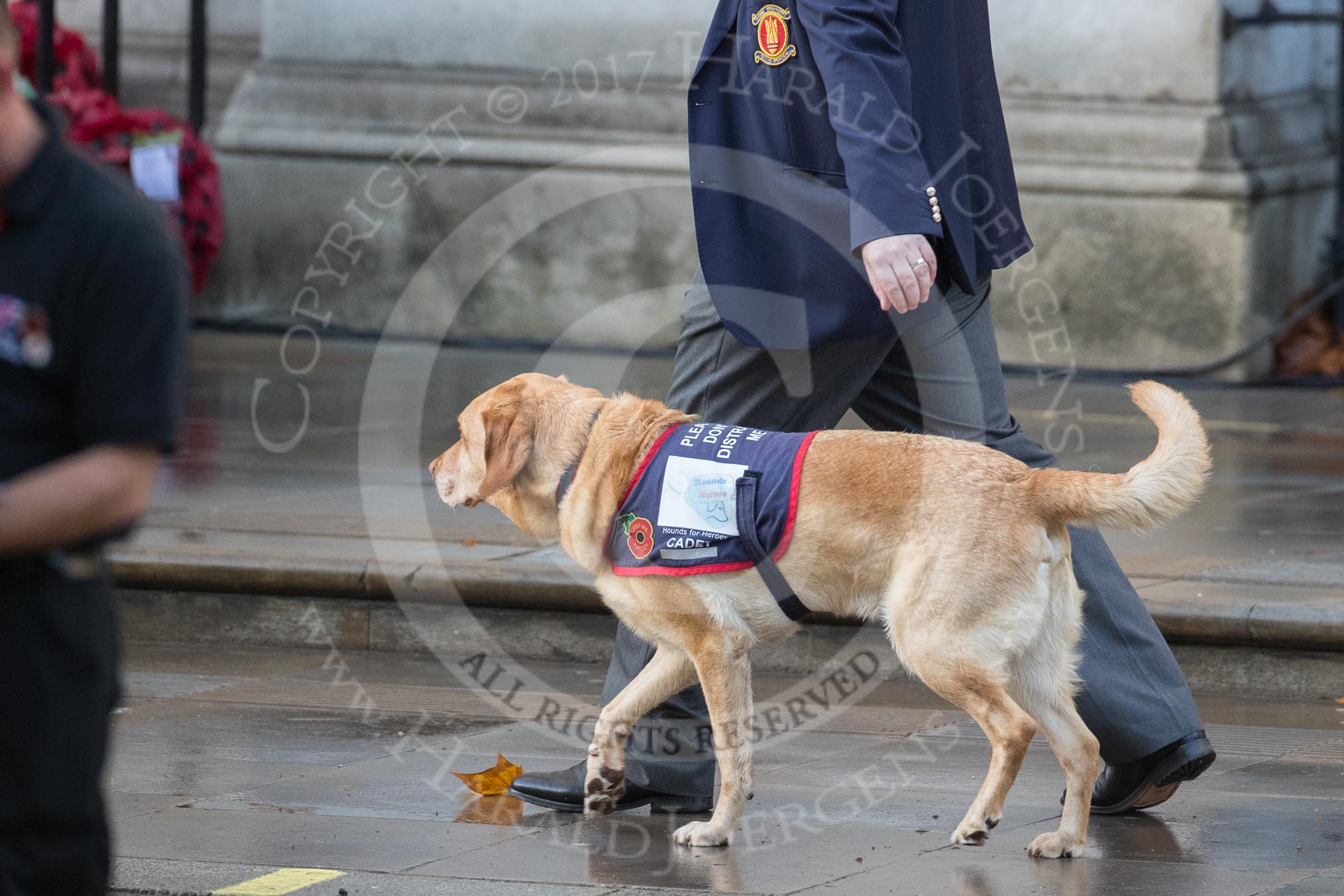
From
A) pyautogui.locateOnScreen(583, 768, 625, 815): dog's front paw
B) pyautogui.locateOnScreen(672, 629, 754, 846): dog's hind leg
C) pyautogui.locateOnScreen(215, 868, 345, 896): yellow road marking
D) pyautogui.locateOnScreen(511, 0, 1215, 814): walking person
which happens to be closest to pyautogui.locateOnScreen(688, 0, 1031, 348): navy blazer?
pyautogui.locateOnScreen(511, 0, 1215, 814): walking person

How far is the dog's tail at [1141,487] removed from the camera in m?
3.80

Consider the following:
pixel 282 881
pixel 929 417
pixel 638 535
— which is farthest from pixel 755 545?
pixel 282 881

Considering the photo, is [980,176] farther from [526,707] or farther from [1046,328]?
[1046,328]

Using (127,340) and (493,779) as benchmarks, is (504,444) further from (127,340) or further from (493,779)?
(127,340)

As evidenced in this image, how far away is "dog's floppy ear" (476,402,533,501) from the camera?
427 centimetres

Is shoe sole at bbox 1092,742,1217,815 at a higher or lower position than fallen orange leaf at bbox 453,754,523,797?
higher

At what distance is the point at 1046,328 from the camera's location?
11.5 m

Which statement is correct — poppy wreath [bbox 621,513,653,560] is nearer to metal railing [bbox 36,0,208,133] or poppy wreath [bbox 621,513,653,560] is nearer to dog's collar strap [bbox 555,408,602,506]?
dog's collar strap [bbox 555,408,602,506]

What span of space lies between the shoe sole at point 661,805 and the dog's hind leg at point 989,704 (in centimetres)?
77

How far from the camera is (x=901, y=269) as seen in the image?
12.6ft

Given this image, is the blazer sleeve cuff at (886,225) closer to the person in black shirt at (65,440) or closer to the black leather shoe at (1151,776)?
the black leather shoe at (1151,776)

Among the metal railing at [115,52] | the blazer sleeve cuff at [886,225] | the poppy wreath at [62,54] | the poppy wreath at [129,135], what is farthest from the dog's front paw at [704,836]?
the poppy wreath at [62,54]

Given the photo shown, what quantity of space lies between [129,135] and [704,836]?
31.2 feet

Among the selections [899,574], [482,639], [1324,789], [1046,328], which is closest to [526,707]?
[482,639]
